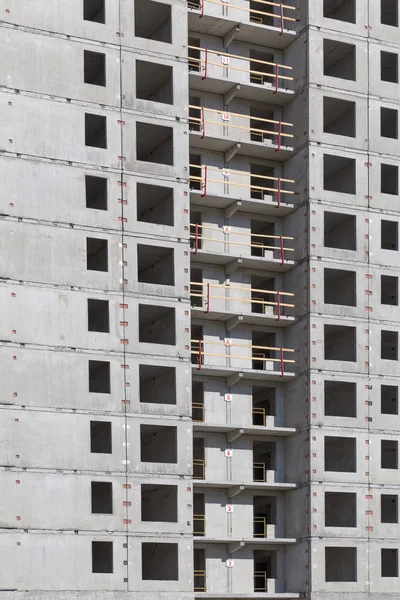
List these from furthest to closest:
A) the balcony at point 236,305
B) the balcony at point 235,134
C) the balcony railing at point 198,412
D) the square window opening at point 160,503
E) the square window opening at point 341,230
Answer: the square window opening at point 341,230 → the balcony at point 235,134 → the balcony railing at point 198,412 → the balcony at point 236,305 → the square window opening at point 160,503

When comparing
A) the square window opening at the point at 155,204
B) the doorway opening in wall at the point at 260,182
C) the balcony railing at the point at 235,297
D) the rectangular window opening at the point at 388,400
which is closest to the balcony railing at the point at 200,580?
the balcony railing at the point at 235,297

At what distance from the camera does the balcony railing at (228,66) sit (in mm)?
66000

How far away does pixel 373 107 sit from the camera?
66688 mm

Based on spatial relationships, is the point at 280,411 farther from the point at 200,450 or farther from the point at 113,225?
the point at 113,225

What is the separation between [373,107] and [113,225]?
1541 centimetres

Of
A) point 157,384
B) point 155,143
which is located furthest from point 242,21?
point 157,384

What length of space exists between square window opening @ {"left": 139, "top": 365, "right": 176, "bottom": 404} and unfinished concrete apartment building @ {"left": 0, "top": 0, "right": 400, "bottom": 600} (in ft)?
0.44

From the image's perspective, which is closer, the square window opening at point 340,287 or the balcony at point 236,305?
the balcony at point 236,305

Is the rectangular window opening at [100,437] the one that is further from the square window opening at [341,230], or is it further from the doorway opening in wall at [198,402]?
the square window opening at [341,230]

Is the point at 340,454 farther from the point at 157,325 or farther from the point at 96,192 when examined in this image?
the point at 96,192

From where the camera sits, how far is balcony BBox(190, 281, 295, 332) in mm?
63531

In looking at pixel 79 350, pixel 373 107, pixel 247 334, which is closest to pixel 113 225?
pixel 79 350

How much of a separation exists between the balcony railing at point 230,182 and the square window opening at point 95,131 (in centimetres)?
509

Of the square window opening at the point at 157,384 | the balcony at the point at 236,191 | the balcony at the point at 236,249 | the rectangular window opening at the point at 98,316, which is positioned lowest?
the square window opening at the point at 157,384
